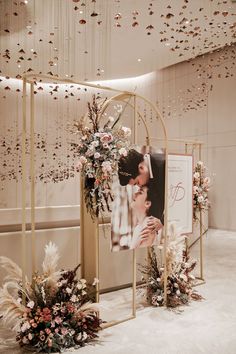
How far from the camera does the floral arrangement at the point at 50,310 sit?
2881mm

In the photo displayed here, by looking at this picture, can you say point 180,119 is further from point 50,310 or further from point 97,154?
point 50,310

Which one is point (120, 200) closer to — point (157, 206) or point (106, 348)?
point (157, 206)

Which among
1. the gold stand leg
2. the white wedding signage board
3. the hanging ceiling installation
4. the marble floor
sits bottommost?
the marble floor

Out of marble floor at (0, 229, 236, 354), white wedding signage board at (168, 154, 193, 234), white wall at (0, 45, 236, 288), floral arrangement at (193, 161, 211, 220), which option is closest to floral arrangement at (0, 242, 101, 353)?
marble floor at (0, 229, 236, 354)

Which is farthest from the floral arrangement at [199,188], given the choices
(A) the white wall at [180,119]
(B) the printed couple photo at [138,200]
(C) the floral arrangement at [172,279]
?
(A) the white wall at [180,119]

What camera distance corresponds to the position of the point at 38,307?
2.94 meters

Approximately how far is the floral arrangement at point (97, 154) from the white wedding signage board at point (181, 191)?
42.8 inches

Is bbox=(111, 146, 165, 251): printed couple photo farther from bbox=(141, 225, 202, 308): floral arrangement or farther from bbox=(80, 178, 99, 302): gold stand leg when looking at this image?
bbox=(141, 225, 202, 308): floral arrangement

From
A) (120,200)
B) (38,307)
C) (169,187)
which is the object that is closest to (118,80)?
(169,187)

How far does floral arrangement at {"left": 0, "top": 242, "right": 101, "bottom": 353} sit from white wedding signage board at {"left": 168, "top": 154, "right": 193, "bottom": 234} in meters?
1.55

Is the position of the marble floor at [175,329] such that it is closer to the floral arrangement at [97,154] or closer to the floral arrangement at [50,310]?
the floral arrangement at [50,310]

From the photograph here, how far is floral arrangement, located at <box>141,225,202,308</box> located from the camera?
396 cm

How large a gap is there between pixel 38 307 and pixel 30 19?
5665 mm

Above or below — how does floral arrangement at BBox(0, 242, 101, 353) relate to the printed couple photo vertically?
below
